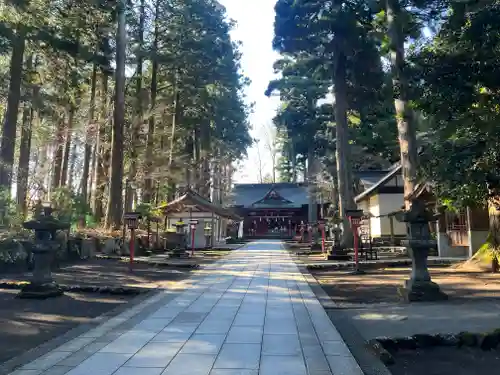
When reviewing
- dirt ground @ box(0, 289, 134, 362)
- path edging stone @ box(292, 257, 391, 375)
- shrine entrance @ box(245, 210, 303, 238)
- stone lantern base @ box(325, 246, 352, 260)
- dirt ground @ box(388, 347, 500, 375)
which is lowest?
dirt ground @ box(388, 347, 500, 375)

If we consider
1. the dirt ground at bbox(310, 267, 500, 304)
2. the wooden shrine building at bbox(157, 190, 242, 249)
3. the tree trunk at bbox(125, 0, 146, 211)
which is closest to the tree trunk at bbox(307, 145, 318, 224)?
the wooden shrine building at bbox(157, 190, 242, 249)

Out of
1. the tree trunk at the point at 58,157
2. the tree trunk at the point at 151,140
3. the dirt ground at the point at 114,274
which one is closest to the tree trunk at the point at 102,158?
the tree trunk at the point at 58,157

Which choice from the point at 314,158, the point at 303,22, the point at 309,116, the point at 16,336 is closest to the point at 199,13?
the point at 303,22

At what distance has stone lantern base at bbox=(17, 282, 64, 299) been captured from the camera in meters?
7.58

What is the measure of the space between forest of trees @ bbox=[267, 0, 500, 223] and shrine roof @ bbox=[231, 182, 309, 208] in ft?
52.0

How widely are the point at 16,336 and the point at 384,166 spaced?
112 feet

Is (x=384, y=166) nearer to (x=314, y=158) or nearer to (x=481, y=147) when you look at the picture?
(x=314, y=158)

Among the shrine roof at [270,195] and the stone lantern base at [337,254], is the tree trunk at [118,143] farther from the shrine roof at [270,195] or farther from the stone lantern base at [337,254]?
the shrine roof at [270,195]

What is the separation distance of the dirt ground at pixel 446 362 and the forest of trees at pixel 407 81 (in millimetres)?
4681

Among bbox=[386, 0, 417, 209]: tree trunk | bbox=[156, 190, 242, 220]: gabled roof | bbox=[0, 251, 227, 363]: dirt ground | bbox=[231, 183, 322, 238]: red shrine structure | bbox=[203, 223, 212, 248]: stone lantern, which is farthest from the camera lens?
bbox=[231, 183, 322, 238]: red shrine structure

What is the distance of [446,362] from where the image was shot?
14.2 feet

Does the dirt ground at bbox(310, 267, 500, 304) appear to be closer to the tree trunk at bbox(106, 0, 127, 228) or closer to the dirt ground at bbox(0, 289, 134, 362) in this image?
the dirt ground at bbox(0, 289, 134, 362)

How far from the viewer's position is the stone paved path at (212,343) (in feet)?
12.6

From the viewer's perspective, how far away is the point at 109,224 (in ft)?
59.4
